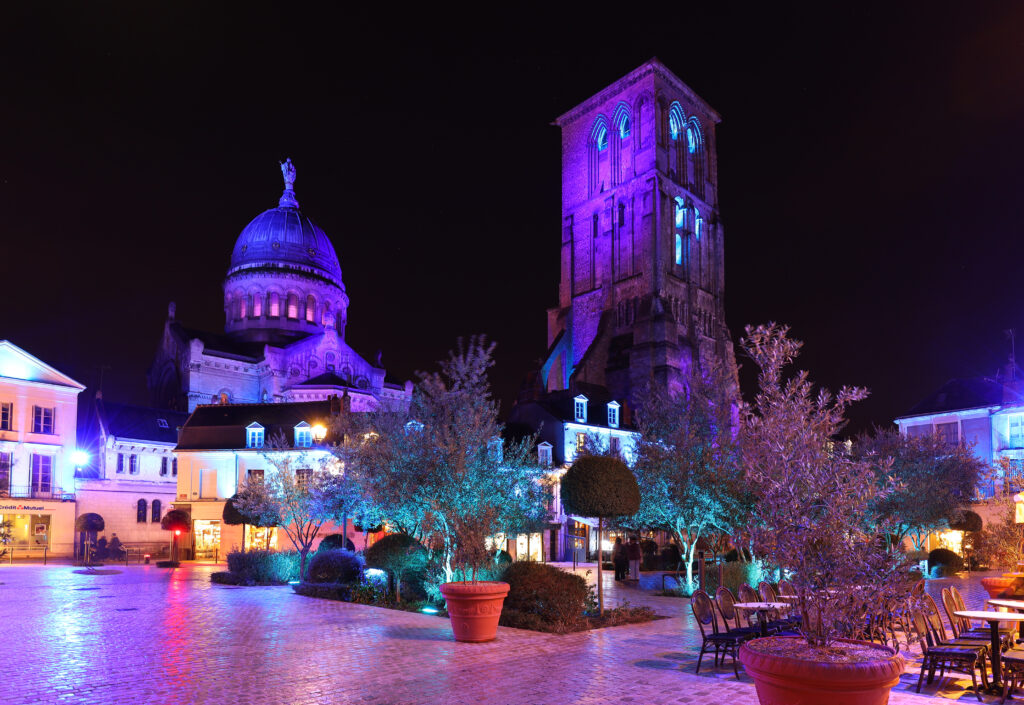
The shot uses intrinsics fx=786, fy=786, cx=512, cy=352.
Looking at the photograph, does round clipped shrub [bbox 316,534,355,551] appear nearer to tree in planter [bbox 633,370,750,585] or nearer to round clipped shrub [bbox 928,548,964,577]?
tree in planter [bbox 633,370,750,585]

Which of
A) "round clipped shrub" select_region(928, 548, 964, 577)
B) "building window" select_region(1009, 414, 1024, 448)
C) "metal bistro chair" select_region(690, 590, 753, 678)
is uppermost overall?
"building window" select_region(1009, 414, 1024, 448)

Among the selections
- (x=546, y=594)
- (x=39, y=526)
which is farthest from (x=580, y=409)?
(x=546, y=594)

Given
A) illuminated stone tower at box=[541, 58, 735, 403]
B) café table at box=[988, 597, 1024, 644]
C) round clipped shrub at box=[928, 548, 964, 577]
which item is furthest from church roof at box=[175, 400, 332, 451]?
café table at box=[988, 597, 1024, 644]

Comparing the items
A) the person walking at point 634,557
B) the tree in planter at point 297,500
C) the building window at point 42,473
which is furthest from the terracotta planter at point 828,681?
the building window at point 42,473

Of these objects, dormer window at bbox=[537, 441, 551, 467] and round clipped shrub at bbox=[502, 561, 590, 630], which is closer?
round clipped shrub at bbox=[502, 561, 590, 630]

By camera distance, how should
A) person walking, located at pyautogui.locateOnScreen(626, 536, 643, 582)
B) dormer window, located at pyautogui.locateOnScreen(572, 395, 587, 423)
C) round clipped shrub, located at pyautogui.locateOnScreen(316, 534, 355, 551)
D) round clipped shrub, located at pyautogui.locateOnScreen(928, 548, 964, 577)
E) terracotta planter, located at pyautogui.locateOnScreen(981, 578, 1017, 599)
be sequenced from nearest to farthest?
terracotta planter, located at pyautogui.locateOnScreen(981, 578, 1017, 599), round clipped shrub, located at pyautogui.locateOnScreen(316, 534, 355, 551), person walking, located at pyautogui.locateOnScreen(626, 536, 643, 582), round clipped shrub, located at pyautogui.locateOnScreen(928, 548, 964, 577), dormer window, located at pyautogui.locateOnScreen(572, 395, 587, 423)

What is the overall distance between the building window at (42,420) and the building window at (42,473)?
4.82 feet

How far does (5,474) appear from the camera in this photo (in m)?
42.6

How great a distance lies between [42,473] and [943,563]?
4588 centimetres

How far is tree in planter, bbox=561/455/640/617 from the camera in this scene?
53.8 ft

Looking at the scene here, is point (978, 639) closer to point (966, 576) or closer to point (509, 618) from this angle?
point (509, 618)

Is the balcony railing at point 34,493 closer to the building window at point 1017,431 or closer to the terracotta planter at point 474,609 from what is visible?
the terracotta planter at point 474,609

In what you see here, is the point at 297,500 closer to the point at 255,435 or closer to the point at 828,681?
the point at 255,435

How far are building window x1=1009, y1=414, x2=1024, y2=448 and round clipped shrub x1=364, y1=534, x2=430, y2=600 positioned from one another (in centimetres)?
3748
